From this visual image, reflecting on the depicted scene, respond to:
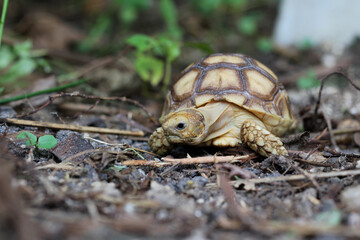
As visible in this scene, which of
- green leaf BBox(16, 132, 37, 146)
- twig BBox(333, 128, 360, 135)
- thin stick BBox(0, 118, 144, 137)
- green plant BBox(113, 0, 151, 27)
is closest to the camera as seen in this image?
green leaf BBox(16, 132, 37, 146)

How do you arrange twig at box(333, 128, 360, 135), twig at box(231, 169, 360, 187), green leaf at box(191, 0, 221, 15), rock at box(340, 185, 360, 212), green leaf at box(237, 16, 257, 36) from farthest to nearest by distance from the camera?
1. green leaf at box(191, 0, 221, 15)
2. green leaf at box(237, 16, 257, 36)
3. twig at box(333, 128, 360, 135)
4. twig at box(231, 169, 360, 187)
5. rock at box(340, 185, 360, 212)

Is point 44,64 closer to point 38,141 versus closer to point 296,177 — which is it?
point 38,141

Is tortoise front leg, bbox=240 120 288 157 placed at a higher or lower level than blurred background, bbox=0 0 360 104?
lower

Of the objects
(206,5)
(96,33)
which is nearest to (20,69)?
(96,33)

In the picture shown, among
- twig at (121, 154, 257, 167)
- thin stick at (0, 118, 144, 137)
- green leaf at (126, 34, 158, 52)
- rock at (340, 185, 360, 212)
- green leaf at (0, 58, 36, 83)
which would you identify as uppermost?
green leaf at (0, 58, 36, 83)

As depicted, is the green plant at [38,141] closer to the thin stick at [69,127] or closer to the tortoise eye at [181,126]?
the thin stick at [69,127]

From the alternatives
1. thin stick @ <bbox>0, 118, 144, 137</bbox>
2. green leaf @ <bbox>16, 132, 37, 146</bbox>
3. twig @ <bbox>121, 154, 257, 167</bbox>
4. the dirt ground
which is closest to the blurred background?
thin stick @ <bbox>0, 118, 144, 137</bbox>

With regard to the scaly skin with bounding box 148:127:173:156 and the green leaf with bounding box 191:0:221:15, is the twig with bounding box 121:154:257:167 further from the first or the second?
the green leaf with bounding box 191:0:221:15

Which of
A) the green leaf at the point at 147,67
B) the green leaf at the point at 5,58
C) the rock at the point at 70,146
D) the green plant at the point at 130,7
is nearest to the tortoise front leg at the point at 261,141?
the rock at the point at 70,146
